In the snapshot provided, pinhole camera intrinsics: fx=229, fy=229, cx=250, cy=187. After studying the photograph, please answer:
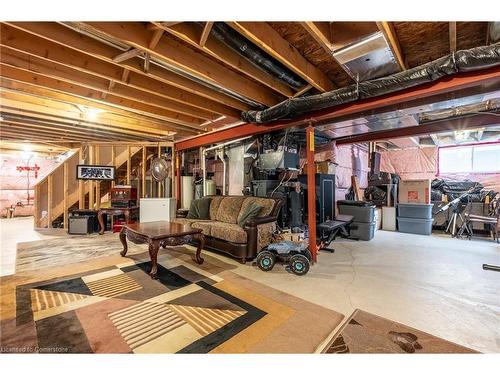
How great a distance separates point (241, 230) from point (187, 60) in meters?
2.32

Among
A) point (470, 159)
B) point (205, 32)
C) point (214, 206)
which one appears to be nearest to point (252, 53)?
point (205, 32)

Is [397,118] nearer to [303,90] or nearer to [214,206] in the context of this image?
[303,90]

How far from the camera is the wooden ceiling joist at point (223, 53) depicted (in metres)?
2.06

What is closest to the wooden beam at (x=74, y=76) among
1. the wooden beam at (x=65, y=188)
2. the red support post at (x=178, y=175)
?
the red support post at (x=178, y=175)

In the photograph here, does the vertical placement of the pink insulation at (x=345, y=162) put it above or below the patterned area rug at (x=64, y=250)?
above

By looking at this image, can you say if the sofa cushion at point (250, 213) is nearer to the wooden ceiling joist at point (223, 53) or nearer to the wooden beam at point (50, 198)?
the wooden ceiling joist at point (223, 53)

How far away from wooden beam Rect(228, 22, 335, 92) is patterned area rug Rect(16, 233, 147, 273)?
3.66 meters

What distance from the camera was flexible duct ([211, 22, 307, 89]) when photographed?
6.95 feet

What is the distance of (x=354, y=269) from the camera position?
126 inches

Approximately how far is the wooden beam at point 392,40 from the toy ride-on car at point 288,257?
2413 mm

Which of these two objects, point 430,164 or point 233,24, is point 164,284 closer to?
point 233,24

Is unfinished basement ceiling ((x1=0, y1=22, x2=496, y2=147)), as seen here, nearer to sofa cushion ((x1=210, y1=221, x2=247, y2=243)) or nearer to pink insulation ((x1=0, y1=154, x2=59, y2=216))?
sofa cushion ((x1=210, y1=221, x2=247, y2=243))

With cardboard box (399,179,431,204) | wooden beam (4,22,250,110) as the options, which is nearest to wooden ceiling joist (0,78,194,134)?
wooden beam (4,22,250,110)

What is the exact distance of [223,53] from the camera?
95.0 inches
